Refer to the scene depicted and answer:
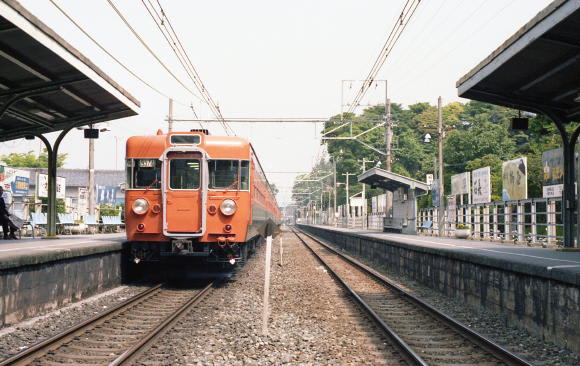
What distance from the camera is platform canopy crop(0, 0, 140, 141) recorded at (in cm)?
854

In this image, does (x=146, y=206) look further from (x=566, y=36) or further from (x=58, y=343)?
(x=566, y=36)

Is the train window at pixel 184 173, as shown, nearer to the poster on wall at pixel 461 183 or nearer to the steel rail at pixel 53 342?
the steel rail at pixel 53 342

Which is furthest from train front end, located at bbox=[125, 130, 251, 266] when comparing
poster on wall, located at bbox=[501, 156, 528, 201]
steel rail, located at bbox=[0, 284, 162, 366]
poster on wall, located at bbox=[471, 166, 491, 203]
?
poster on wall, located at bbox=[471, 166, 491, 203]

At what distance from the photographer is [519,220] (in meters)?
19.6

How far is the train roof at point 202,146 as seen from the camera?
503 inches

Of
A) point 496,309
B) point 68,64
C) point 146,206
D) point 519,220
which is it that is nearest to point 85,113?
point 146,206

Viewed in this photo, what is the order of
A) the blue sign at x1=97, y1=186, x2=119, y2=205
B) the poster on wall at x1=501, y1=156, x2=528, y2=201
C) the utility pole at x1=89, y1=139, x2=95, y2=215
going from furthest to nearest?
the blue sign at x1=97, y1=186, x2=119, y2=205
the utility pole at x1=89, y1=139, x2=95, y2=215
the poster on wall at x1=501, y1=156, x2=528, y2=201

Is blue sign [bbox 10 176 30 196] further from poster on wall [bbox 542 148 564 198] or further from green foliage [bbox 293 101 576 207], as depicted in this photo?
poster on wall [bbox 542 148 564 198]

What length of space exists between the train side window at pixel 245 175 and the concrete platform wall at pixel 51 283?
123 inches

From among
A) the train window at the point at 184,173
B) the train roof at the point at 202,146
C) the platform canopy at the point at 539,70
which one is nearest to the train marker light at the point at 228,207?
the train window at the point at 184,173

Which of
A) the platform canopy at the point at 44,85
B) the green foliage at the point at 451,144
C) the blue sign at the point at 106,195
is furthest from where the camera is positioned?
the blue sign at the point at 106,195

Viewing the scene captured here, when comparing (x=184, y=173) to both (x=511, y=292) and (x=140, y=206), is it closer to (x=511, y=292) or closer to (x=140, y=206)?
(x=140, y=206)

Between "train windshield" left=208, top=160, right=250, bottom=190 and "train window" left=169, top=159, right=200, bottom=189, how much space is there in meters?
0.30

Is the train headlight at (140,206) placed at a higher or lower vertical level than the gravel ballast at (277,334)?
higher
